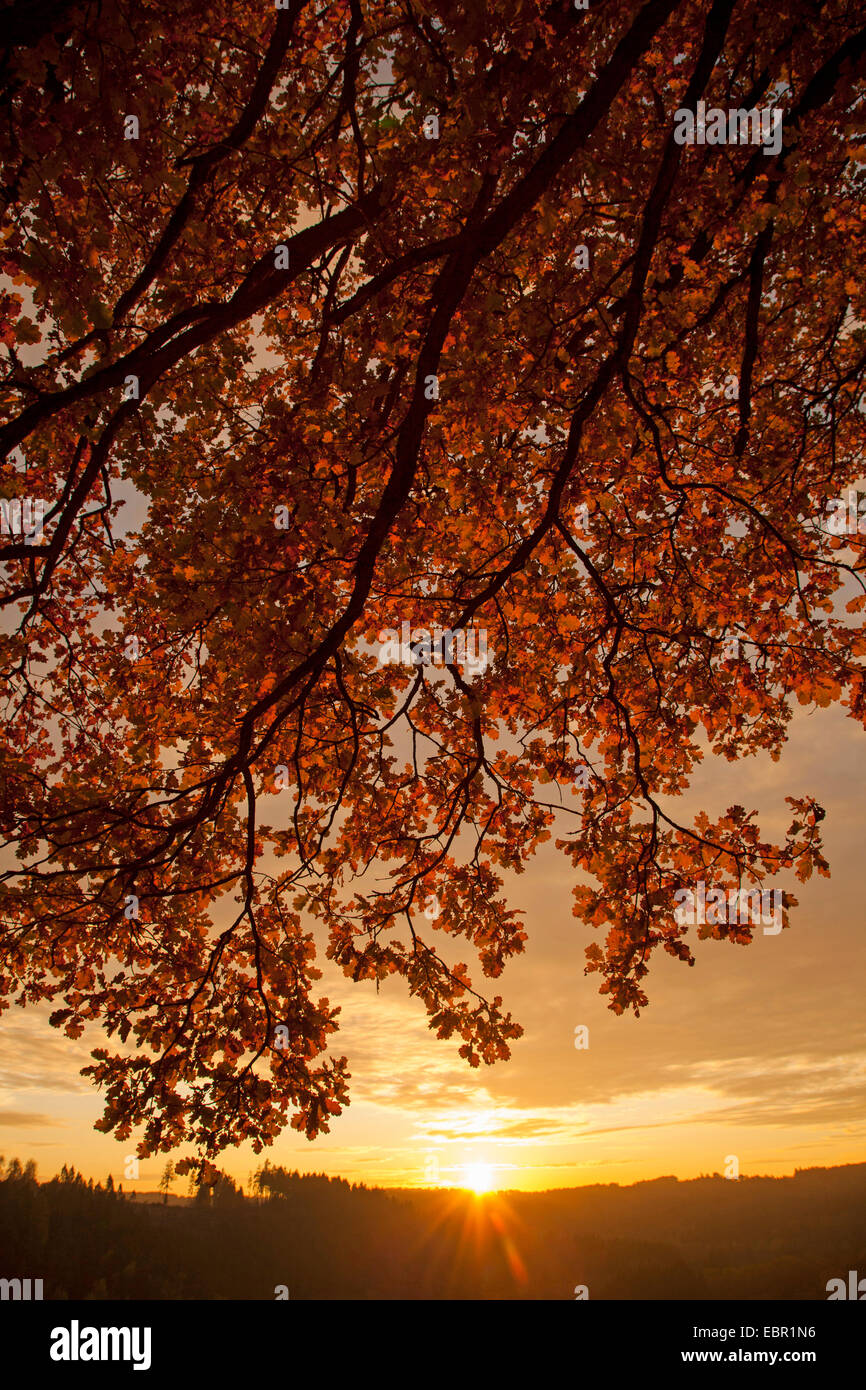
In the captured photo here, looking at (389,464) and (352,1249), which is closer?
(389,464)

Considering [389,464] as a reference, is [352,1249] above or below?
below

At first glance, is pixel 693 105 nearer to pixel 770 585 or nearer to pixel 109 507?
pixel 770 585

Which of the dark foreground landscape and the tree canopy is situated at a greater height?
the tree canopy

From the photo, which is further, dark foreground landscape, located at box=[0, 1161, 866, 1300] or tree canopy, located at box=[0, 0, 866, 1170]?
dark foreground landscape, located at box=[0, 1161, 866, 1300]

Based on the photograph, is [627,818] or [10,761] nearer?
[10,761]

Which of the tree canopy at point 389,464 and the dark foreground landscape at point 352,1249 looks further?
the dark foreground landscape at point 352,1249

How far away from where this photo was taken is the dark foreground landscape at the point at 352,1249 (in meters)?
114

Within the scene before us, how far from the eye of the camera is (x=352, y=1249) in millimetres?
167000

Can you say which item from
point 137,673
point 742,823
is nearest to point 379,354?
point 137,673

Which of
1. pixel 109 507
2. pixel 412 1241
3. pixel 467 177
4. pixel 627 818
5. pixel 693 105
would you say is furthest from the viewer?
pixel 412 1241

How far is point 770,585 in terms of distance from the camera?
10336 millimetres

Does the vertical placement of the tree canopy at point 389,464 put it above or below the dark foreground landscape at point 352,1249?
above

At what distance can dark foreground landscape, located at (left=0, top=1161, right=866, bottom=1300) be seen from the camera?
11388cm
